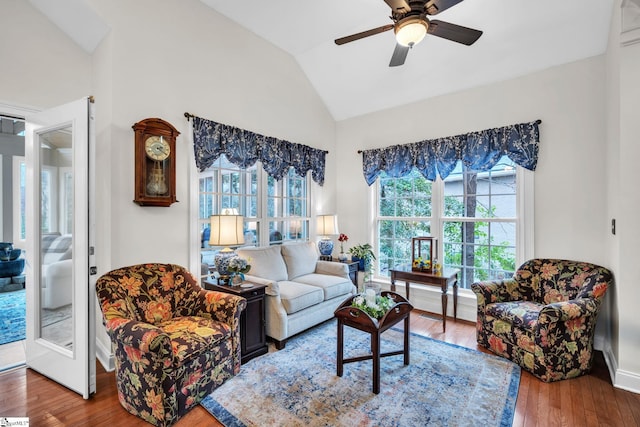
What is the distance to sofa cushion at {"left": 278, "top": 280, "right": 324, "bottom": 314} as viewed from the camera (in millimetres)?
3078

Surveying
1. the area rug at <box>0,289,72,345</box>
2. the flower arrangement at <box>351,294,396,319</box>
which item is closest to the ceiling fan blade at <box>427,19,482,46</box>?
the flower arrangement at <box>351,294,396,319</box>

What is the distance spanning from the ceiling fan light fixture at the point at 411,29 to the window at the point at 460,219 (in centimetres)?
228

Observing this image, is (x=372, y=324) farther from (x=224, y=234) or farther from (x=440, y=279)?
(x=224, y=234)

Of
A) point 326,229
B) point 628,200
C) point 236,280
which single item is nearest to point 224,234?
point 236,280

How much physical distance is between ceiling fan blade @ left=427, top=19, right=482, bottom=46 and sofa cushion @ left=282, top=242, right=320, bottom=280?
2.79 meters

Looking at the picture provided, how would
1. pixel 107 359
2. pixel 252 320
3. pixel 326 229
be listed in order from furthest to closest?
pixel 326 229, pixel 252 320, pixel 107 359

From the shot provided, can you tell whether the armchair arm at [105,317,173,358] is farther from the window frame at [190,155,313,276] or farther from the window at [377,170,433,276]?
the window at [377,170,433,276]

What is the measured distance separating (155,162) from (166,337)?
5.50 feet

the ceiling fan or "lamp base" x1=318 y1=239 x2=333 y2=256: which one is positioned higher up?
the ceiling fan

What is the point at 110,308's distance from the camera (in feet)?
7.13

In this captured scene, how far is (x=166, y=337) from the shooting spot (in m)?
1.88

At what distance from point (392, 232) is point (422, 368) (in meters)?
2.24

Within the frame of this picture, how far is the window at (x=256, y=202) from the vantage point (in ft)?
11.2

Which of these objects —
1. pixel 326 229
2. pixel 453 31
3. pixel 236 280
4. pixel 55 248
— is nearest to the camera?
pixel 453 31
